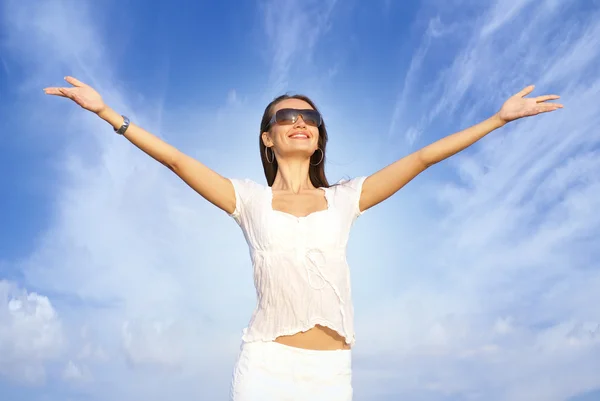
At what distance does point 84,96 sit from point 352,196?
2.88 metres

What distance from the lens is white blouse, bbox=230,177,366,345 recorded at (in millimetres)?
6812

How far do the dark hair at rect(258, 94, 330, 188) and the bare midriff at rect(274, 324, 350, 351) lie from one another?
6.30 ft

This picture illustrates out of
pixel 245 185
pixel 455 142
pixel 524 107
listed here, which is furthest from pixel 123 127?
pixel 524 107

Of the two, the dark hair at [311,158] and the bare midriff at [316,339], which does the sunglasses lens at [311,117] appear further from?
the bare midriff at [316,339]

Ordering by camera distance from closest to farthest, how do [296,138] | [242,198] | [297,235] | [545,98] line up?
[297,235] < [545,98] < [242,198] < [296,138]

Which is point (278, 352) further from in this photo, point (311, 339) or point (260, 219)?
point (260, 219)

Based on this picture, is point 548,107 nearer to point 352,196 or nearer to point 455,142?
point 455,142

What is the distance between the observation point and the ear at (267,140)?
8.17 metres

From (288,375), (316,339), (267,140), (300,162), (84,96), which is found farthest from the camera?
(267,140)

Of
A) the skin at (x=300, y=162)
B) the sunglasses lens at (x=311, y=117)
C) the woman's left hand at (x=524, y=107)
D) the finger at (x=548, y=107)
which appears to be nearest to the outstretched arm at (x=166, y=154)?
the skin at (x=300, y=162)

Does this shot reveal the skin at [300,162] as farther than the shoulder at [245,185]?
No

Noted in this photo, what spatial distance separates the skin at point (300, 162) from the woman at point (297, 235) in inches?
0.4

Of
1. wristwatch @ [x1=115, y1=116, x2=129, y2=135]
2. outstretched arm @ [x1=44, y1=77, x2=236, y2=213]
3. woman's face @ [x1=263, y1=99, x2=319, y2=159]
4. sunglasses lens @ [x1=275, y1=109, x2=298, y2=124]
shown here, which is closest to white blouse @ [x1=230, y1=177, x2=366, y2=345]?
outstretched arm @ [x1=44, y1=77, x2=236, y2=213]

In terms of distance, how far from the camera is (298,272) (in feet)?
22.8
